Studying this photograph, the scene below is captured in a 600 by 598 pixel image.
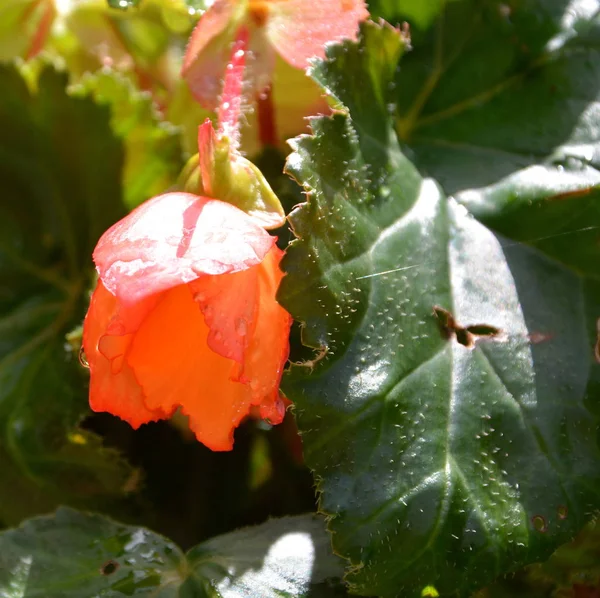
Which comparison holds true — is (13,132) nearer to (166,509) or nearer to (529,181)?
(166,509)

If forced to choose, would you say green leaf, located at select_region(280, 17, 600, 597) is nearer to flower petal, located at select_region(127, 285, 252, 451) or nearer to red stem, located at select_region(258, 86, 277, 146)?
flower petal, located at select_region(127, 285, 252, 451)

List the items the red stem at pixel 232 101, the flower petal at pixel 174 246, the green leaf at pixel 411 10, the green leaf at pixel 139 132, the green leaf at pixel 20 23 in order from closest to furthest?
the flower petal at pixel 174 246 → the red stem at pixel 232 101 → the green leaf at pixel 411 10 → the green leaf at pixel 139 132 → the green leaf at pixel 20 23

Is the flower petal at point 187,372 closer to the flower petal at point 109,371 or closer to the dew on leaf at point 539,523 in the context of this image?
the flower petal at point 109,371

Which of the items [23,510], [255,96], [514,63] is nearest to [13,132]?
[255,96]

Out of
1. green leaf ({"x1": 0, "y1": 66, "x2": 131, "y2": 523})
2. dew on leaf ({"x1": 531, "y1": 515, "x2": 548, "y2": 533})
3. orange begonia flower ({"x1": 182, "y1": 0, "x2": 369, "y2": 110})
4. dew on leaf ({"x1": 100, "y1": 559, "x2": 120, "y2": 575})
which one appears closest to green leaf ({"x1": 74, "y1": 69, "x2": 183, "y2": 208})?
green leaf ({"x1": 0, "y1": 66, "x2": 131, "y2": 523})

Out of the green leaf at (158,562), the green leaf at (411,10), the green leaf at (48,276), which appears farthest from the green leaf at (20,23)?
the green leaf at (158,562)

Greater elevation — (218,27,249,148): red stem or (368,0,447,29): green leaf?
(368,0,447,29): green leaf
